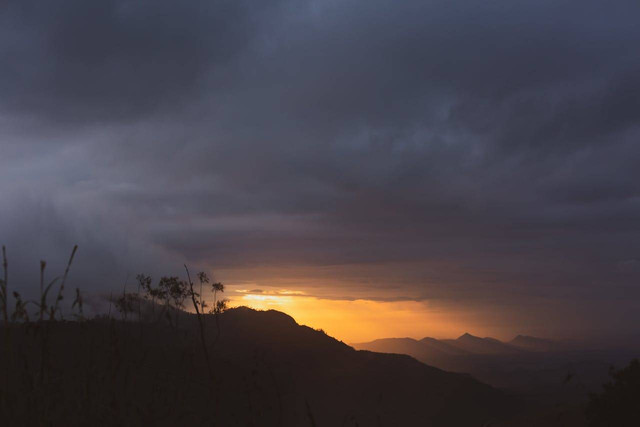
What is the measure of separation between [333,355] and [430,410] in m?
16.2

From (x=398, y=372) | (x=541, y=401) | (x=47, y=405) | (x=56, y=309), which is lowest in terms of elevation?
(x=541, y=401)

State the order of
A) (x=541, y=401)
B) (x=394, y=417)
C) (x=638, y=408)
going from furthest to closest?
(x=541, y=401) < (x=394, y=417) < (x=638, y=408)

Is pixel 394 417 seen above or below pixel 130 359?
below

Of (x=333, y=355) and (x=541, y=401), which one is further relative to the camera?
(x=333, y=355)

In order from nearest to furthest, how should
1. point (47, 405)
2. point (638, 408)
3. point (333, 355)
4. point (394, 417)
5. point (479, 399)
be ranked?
point (47, 405) → point (638, 408) → point (394, 417) → point (479, 399) → point (333, 355)

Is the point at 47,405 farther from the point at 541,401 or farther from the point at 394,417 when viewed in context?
the point at 541,401

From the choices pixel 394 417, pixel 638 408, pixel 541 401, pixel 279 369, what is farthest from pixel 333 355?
pixel 638 408

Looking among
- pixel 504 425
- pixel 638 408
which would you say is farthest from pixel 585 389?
pixel 504 425

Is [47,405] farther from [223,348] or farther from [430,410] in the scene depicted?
[223,348]

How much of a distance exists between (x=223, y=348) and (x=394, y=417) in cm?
2314

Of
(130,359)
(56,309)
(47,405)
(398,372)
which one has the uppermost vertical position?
(56,309)

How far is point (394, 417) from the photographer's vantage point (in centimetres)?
3844

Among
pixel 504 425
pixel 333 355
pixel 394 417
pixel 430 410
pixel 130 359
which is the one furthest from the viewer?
pixel 333 355

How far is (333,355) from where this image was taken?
182 ft
